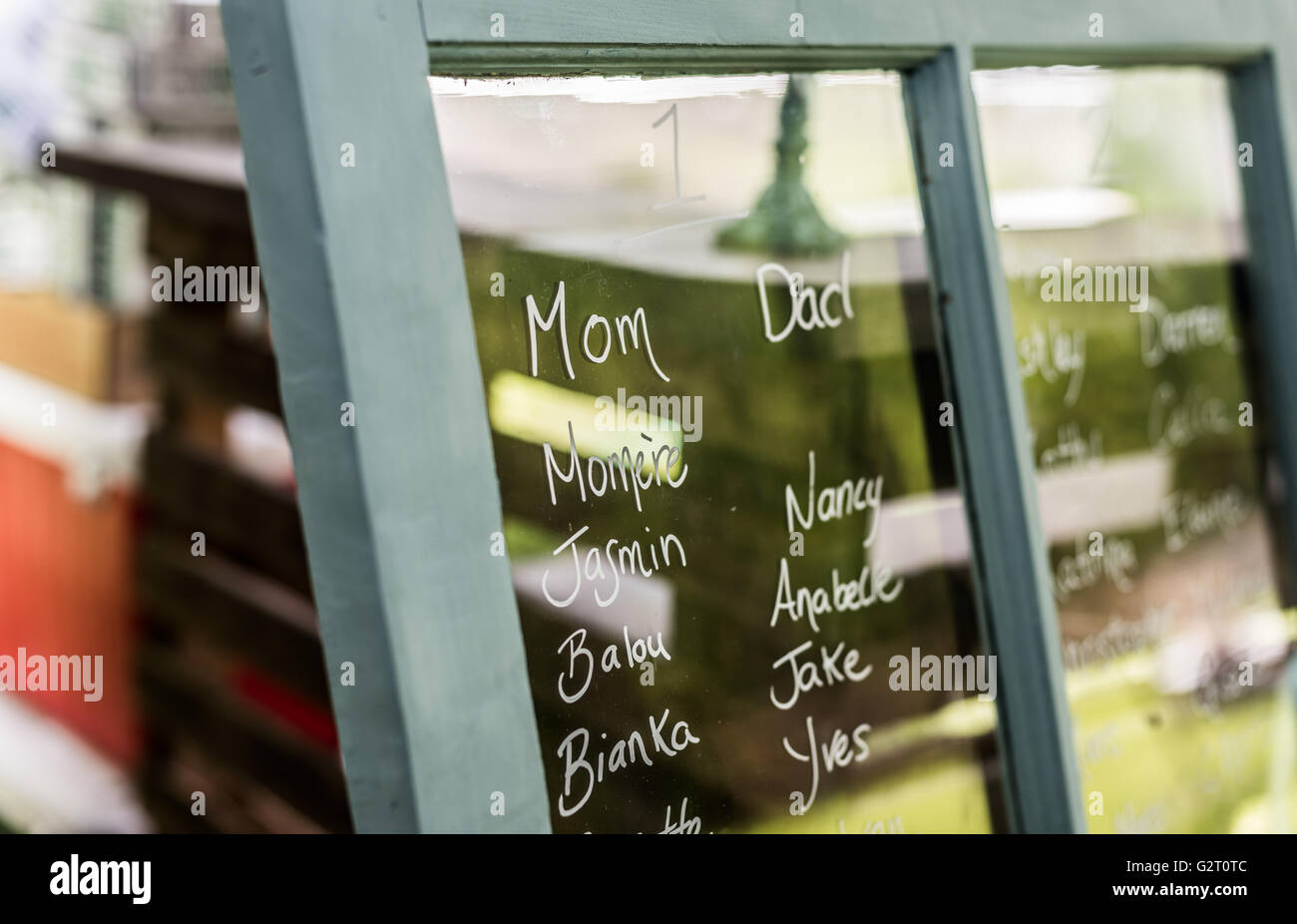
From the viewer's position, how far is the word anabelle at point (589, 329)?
79 cm

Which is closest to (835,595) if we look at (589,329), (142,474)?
(589,329)

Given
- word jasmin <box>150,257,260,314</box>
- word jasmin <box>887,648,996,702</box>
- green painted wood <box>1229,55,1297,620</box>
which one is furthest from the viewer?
word jasmin <box>150,257,260,314</box>

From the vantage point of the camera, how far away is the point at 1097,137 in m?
1.28

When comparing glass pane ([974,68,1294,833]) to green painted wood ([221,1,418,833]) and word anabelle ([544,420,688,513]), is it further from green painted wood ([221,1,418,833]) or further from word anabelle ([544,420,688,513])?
green painted wood ([221,1,418,833])

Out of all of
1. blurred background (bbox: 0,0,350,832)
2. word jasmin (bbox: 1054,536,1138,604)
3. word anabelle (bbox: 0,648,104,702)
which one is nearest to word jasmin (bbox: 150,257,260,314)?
blurred background (bbox: 0,0,350,832)

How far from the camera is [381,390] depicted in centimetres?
68

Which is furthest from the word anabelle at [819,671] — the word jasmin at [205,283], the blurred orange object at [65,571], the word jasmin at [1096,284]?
the blurred orange object at [65,571]

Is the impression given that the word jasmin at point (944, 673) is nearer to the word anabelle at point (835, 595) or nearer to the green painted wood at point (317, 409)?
the word anabelle at point (835, 595)

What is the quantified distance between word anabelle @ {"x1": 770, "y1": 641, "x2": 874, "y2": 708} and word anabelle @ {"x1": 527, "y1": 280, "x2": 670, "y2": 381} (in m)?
0.29

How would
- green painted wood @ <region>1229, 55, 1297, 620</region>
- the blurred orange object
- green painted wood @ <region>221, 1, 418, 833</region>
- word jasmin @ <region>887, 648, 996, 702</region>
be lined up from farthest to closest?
the blurred orange object
green painted wood @ <region>1229, 55, 1297, 620</region>
word jasmin @ <region>887, 648, 996, 702</region>
green painted wood @ <region>221, 1, 418, 833</region>

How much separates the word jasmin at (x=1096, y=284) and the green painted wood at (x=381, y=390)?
2.46ft
